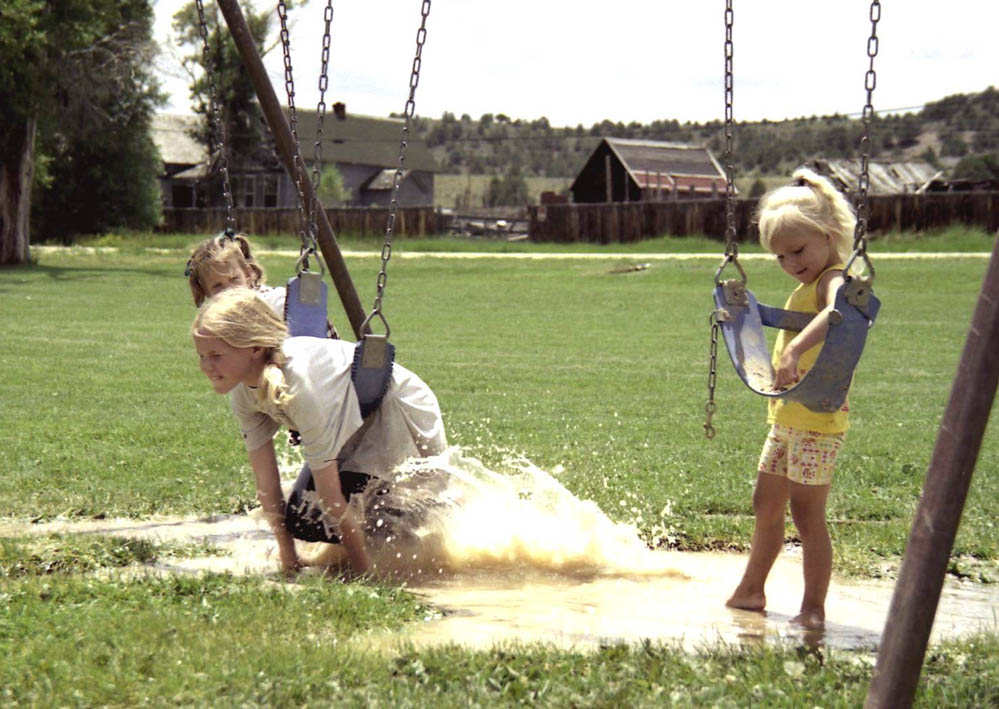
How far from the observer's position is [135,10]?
38531 millimetres

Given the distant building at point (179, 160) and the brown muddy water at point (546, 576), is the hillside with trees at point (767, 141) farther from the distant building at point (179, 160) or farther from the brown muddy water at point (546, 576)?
the brown muddy water at point (546, 576)

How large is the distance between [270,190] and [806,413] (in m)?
74.2

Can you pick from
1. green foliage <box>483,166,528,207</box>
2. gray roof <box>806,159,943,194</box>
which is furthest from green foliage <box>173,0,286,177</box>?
green foliage <box>483,166,528,207</box>

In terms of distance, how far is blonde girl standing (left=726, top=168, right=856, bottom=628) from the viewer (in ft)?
15.7

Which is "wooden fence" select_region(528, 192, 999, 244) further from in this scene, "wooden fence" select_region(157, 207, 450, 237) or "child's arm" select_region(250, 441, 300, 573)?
"child's arm" select_region(250, 441, 300, 573)

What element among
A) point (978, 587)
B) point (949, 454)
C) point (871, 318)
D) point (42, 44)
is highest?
point (42, 44)

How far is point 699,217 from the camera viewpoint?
49750 millimetres

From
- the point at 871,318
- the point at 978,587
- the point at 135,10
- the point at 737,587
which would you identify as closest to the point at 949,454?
the point at 871,318

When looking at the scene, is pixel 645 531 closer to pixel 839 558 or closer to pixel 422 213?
pixel 839 558

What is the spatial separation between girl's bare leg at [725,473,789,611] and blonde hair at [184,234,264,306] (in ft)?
8.46

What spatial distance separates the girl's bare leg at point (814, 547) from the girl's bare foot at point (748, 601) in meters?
0.19

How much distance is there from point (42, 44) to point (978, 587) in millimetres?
33245

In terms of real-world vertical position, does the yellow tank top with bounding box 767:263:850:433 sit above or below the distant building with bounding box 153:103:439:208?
below

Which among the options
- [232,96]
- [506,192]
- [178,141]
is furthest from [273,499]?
[506,192]
